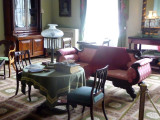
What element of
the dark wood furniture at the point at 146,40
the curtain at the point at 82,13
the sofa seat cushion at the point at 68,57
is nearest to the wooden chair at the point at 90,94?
the sofa seat cushion at the point at 68,57

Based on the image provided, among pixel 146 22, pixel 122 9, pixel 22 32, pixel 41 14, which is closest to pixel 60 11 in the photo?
pixel 41 14

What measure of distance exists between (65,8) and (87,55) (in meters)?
3.20

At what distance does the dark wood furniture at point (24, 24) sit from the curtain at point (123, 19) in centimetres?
226

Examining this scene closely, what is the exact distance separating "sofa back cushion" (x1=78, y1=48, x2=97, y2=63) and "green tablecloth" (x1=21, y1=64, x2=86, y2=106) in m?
1.54

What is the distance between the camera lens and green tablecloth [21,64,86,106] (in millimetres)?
2582

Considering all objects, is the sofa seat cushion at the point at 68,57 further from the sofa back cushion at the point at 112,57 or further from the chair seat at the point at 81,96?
the chair seat at the point at 81,96

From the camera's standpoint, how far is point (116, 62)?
3936 millimetres

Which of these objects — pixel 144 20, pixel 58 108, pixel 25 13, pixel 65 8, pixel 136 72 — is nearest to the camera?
pixel 58 108

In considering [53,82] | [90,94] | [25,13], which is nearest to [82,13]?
[25,13]

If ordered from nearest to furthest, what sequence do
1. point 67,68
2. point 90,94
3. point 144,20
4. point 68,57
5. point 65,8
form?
point 90,94 < point 67,68 < point 68,57 < point 144,20 < point 65,8

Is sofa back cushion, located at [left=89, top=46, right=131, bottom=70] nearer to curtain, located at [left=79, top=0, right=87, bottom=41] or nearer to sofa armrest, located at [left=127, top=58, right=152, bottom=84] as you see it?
sofa armrest, located at [left=127, top=58, right=152, bottom=84]

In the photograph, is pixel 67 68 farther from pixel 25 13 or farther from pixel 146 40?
pixel 25 13

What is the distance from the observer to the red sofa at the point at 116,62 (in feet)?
11.0

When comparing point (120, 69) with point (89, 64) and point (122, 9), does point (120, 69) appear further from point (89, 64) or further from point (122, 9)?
point (122, 9)
